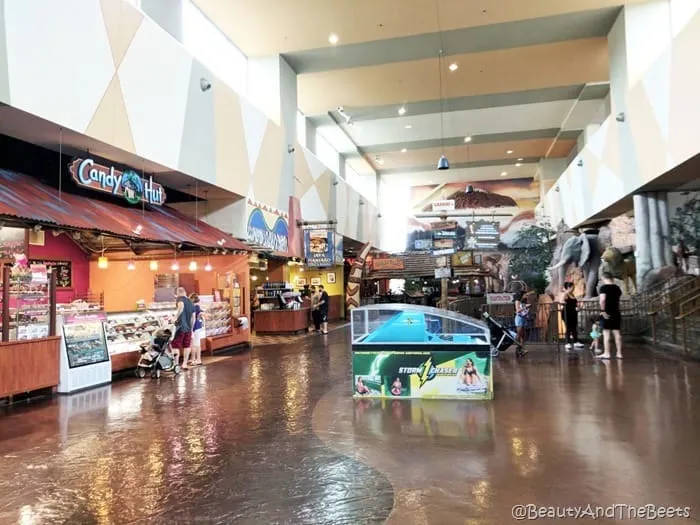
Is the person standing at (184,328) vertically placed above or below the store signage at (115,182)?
below

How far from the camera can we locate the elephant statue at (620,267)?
46.9 feet

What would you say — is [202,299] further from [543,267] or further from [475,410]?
[543,267]

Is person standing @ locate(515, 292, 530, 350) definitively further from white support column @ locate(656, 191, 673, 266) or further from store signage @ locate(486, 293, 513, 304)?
white support column @ locate(656, 191, 673, 266)

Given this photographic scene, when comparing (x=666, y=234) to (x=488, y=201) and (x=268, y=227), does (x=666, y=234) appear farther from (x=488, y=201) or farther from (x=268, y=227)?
(x=488, y=201)

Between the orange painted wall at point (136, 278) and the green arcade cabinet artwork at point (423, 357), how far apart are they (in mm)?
7039

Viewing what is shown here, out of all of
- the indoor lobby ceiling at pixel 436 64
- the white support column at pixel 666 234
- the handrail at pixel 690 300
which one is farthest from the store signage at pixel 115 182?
the white support column at pixel 666 234

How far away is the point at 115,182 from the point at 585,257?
50.9ft

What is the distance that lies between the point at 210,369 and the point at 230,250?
335cm

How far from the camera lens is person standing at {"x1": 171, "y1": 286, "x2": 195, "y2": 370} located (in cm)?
919

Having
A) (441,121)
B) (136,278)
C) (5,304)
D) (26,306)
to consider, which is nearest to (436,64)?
(441,121)

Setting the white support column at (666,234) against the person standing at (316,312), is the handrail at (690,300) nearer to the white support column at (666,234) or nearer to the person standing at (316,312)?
the white support column at (666,234)

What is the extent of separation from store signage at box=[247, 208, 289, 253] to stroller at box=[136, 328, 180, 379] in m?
4.67

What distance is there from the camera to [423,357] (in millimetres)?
6281

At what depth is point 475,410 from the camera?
5699 mm
